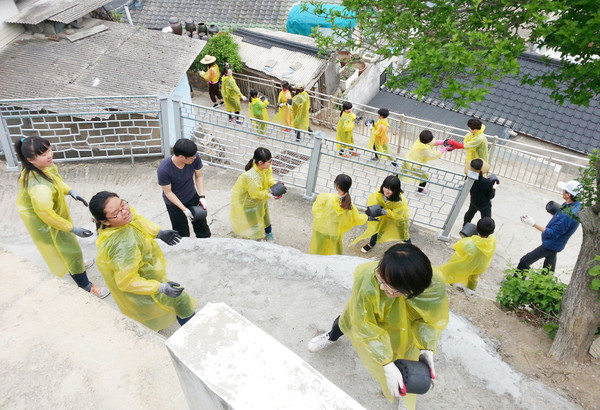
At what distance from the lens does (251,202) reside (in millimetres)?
5359

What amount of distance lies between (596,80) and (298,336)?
2.94m

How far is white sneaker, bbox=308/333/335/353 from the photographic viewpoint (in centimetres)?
358

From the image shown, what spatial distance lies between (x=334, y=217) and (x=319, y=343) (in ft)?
5.26

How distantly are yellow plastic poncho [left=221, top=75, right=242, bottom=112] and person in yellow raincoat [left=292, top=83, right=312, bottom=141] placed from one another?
53.7 inches

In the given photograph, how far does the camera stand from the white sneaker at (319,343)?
3584 millimetres

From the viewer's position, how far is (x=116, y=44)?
862cm

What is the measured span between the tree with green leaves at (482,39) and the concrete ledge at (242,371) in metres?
2.44

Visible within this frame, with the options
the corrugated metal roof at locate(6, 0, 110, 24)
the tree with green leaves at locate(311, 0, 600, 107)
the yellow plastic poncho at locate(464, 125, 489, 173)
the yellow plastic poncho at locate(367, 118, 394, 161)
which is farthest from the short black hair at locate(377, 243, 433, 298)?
the corrugated metal roof at locate(6, 0, 110, 24)

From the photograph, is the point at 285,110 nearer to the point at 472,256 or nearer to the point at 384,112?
the point at 384,112

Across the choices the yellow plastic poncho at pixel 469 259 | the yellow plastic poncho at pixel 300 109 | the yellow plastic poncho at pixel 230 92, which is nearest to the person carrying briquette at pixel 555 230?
the yellow plastic poncho at pixel 469 259

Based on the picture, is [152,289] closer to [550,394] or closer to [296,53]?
[550,394]

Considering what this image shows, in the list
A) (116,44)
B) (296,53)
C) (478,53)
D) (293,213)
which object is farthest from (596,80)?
(296,53)

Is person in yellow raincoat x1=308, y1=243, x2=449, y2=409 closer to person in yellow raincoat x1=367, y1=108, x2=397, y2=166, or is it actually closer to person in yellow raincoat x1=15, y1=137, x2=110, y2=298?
person in yellow raincoat x1=15, y1=137, x2=110, y2=298

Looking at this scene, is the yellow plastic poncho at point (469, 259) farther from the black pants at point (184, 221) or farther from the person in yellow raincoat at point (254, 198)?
the black pants at point (184, 221)
